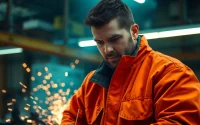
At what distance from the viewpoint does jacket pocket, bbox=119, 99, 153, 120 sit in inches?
57.1

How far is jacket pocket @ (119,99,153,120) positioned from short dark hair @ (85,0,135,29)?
1.14 ft

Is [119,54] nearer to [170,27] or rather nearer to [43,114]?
[43,114]

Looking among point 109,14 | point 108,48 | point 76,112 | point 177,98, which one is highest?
point 109,14

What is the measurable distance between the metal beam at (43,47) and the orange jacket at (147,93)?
443 cm

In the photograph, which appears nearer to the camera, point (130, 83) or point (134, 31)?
point (130, 83)

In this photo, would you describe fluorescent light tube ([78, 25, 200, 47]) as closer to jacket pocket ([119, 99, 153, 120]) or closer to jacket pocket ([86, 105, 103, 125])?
jacket pocket ([86, 105, 103, 125])

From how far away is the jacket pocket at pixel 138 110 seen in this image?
1.45m

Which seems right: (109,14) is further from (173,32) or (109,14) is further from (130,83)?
(173,32)

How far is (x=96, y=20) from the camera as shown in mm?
1600

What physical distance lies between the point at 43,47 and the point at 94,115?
504cm

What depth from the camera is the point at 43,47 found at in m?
6.61

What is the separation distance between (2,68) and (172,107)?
580 cm

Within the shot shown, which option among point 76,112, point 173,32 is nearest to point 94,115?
point 76,112

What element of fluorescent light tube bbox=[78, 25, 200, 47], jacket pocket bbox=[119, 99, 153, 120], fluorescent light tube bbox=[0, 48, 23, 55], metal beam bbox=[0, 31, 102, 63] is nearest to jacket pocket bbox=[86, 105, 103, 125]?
jacket pocket bbox=[119, 99, 153, 120]
